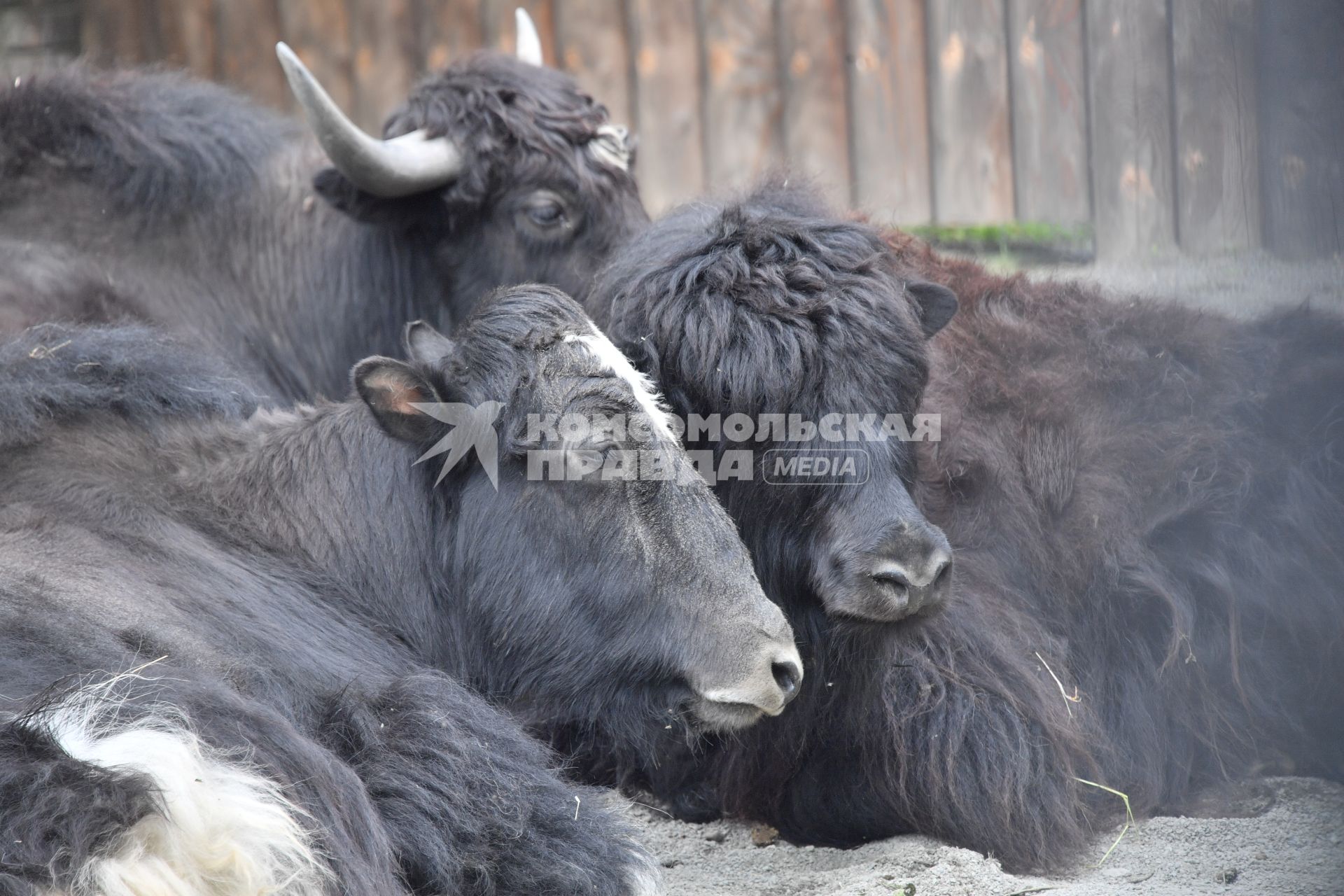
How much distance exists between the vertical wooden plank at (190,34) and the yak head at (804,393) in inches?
227

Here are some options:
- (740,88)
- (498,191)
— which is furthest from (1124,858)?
(740,88)

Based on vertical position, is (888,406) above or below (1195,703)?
above

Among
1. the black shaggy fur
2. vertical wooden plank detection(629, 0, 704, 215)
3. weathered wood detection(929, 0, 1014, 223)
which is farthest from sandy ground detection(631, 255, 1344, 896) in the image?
vertical wooden plank detection(629, 0, 704, 215)

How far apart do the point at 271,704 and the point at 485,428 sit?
2.75 ft

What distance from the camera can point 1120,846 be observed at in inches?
151

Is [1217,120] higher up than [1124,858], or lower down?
higher up

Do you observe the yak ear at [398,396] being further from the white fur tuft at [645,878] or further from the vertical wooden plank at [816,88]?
the vertical wooden plank at [816,88]

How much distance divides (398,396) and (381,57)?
5368mm

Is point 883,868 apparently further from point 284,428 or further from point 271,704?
point 284,428

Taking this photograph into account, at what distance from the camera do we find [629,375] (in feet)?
11.9

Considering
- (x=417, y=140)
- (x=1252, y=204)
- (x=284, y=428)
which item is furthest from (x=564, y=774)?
(x=417, y=140)

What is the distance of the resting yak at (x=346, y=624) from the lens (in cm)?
281

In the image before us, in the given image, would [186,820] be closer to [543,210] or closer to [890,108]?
[543,210]

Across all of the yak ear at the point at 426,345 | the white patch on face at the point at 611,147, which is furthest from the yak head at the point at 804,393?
the white patch on face at the point at 611,147
